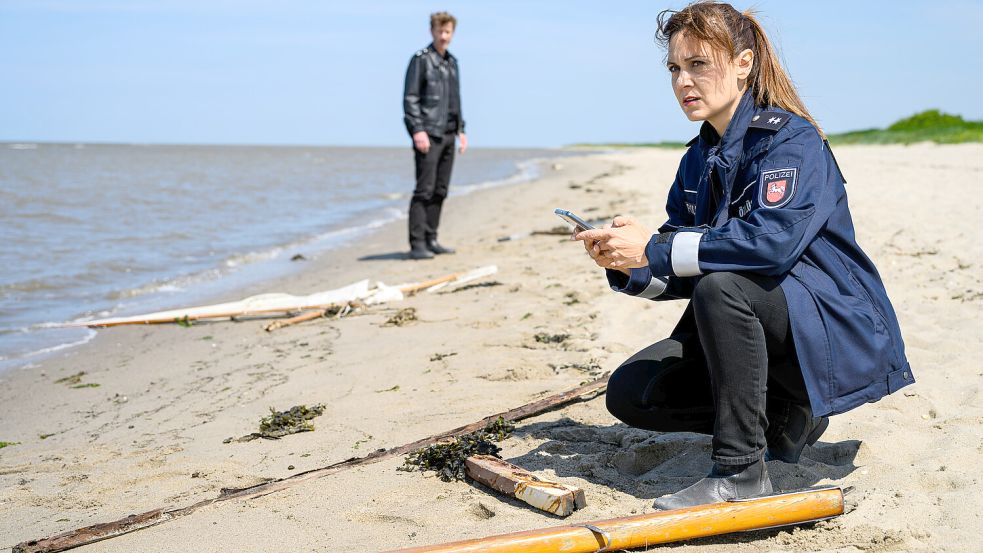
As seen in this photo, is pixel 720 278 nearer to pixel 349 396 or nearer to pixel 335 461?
pixel 335 461

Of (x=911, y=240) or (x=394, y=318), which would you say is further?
(x=911, y=240)

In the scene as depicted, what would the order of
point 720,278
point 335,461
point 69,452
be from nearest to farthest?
point 720,278, point 335,461, point 69,452

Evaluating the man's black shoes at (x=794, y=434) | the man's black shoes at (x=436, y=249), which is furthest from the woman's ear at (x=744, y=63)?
the man's black shoes at (x=436, y=249)

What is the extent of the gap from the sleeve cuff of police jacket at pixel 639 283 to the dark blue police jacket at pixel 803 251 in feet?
1.03

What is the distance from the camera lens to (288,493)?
2941mm

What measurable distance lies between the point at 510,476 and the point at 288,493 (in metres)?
0.77

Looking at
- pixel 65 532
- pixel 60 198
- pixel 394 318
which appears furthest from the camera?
pixel 60 198

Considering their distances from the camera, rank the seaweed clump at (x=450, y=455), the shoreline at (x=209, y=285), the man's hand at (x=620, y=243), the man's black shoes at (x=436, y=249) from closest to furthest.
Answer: the man's hand at (x=620, y=243)
the seaweed clump at (x=450, y=455)
the shoreline at (x=209, y=285)
the man's black shoes at (x=436, y=249)

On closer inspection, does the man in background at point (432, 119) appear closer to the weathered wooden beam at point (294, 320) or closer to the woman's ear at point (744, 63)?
the weathered wooden beam at point (294, 320)

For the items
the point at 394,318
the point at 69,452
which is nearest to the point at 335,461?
the point at 69,452

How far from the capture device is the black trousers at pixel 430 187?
28.6ft

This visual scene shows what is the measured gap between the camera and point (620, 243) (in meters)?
2.53

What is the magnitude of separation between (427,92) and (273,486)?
6.14 metres

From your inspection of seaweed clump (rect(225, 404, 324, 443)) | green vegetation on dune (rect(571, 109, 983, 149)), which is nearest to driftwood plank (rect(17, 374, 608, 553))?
seaweed clump (rect(225, 404, 324, 443))
